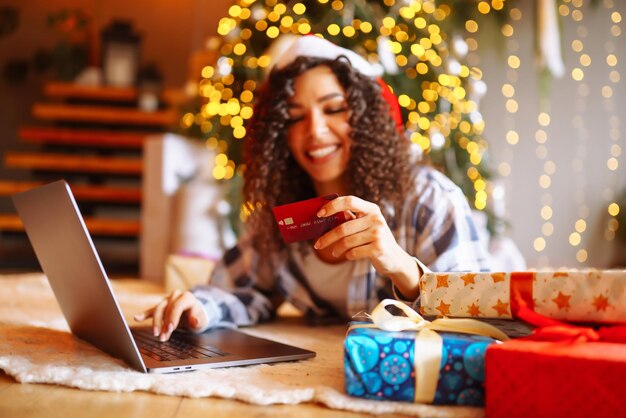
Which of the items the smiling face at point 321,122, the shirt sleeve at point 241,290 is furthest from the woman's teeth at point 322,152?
the shirt sleeve at point 241,290

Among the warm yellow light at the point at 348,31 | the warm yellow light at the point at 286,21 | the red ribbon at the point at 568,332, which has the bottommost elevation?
the red ribbon at the point at 568,332

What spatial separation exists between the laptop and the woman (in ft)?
0.34

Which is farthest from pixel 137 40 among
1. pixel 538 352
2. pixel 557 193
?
pixel 538 352

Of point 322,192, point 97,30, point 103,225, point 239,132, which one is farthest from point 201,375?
point 97,30

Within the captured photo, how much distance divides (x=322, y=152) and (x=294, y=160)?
0.55 ft

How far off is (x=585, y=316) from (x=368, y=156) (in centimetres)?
65

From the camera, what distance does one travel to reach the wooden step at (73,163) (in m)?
4.17

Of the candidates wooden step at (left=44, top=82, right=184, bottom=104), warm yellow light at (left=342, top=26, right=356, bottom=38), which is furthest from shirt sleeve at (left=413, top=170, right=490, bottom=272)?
wooden step at (left=44, top=82, right=184, bottom=104)

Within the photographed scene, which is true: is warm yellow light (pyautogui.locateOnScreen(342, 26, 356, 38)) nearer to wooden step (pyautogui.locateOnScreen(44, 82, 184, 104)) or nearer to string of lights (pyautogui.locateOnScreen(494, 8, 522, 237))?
string of lights (pyautogui.locateOnScreen(494, 8, 522, 237))

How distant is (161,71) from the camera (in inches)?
207

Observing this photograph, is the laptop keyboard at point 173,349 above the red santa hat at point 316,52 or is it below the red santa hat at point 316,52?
below

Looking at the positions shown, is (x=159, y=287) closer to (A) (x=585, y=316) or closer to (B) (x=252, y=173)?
(B) (x=252, y=173)

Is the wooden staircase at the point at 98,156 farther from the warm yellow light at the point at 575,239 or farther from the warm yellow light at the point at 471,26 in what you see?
the warm yellow light at the point at 575,239

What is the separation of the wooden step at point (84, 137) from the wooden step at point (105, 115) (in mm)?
99
